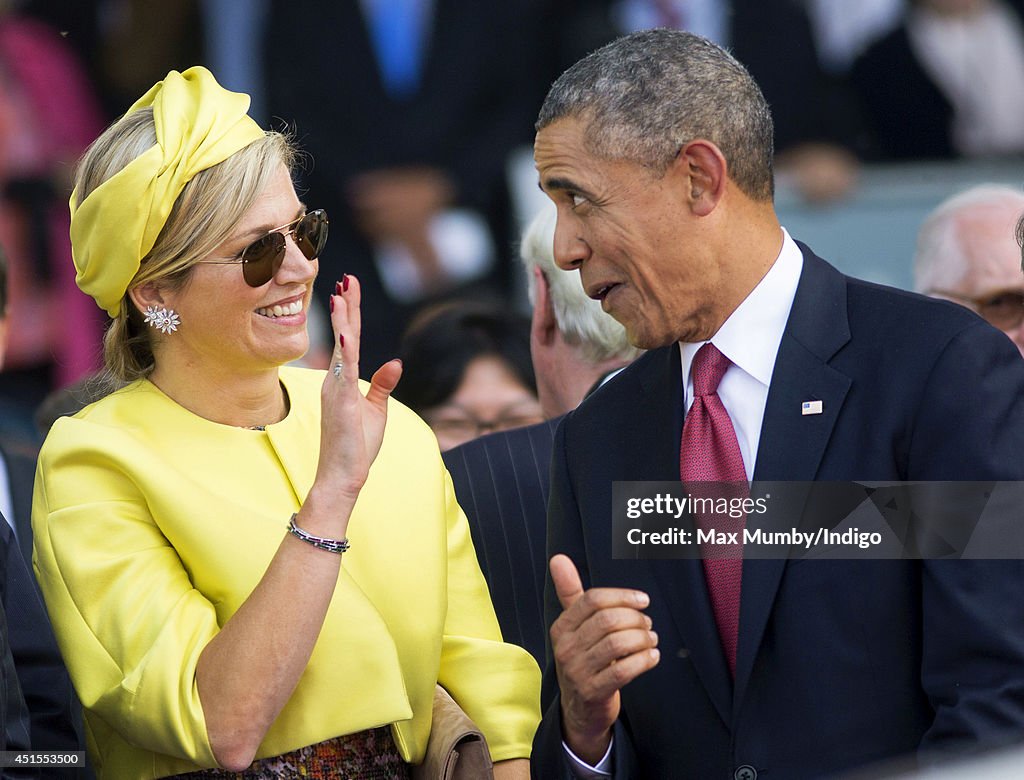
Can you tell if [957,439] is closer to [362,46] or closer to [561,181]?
[561,181]

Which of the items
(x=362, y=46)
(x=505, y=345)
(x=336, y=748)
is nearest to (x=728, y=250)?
(x=336, y=748)

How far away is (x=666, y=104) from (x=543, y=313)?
4.91 feet

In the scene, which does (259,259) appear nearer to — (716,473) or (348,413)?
(348,413)

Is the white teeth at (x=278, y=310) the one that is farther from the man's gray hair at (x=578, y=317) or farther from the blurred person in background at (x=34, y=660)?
the man's gray hair at (x=578, y=317)

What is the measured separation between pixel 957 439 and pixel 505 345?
8.77 ft

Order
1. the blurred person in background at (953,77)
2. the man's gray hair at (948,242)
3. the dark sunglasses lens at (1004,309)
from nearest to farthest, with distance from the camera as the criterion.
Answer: the dark sunglasses lens at (1004,309)
the man's gray hair at (948,242)
the blurred person in background at (953,77)

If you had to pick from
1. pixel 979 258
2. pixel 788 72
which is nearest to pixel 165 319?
pixel 979 258

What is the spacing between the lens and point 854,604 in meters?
2.73

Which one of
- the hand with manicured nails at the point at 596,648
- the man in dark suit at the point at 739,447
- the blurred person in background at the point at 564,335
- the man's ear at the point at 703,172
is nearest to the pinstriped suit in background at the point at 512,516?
the blurred person in background at the point at 564,335

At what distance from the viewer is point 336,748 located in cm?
312

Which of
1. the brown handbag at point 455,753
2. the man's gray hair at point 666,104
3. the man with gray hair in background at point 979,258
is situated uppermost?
the man's gray hair at point 666,104

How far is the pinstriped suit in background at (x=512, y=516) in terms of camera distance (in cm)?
389

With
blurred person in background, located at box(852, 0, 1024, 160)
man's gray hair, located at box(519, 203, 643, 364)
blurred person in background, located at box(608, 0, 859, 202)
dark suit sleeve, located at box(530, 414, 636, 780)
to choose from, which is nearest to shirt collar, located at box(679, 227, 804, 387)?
dark suit sleeve, located at box(530, 414, 636, 780)

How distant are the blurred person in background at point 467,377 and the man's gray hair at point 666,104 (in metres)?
2.16
